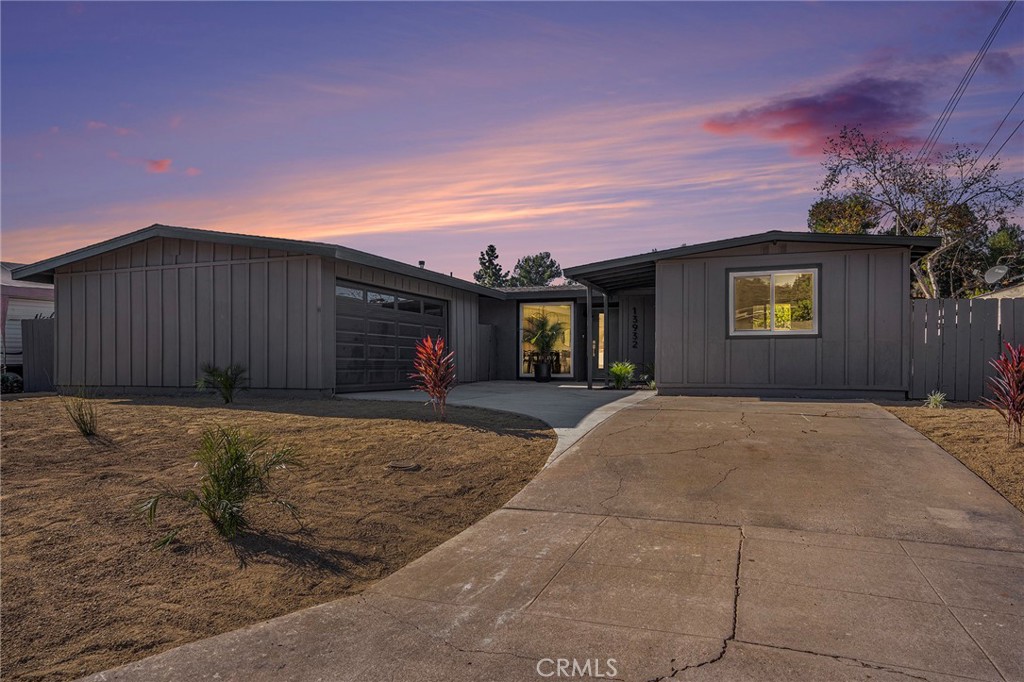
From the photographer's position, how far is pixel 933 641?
2.78 meters

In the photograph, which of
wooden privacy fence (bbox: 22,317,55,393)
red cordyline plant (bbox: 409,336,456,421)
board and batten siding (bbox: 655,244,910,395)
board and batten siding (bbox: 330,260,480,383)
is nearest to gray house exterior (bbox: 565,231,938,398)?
board and batten siding (bbox: 655,244,910,395)

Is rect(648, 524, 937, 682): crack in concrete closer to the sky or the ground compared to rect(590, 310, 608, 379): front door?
closer to the ground

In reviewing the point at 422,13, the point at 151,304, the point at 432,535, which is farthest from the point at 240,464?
the point at 151,304

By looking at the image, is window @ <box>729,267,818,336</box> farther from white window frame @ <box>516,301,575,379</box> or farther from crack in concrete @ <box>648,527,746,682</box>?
crack in concrete @ <box>648,527,746,682</box>

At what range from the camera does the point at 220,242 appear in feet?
40.7

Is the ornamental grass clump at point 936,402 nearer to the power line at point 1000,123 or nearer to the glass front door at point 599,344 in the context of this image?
the glass front door at point 599,344

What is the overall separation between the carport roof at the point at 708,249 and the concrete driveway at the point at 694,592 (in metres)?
5.72

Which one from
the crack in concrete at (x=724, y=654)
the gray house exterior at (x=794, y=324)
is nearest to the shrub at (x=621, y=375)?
the gray house exterior at (x=794, y=324)

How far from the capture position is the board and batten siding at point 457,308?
1421 cm

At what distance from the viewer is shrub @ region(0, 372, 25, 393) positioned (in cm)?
1611

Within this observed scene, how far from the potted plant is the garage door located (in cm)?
371

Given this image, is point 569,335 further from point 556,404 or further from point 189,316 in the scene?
point 189,316

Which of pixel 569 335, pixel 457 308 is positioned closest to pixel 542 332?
pixel 569 335

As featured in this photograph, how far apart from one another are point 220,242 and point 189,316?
6.60 ft
